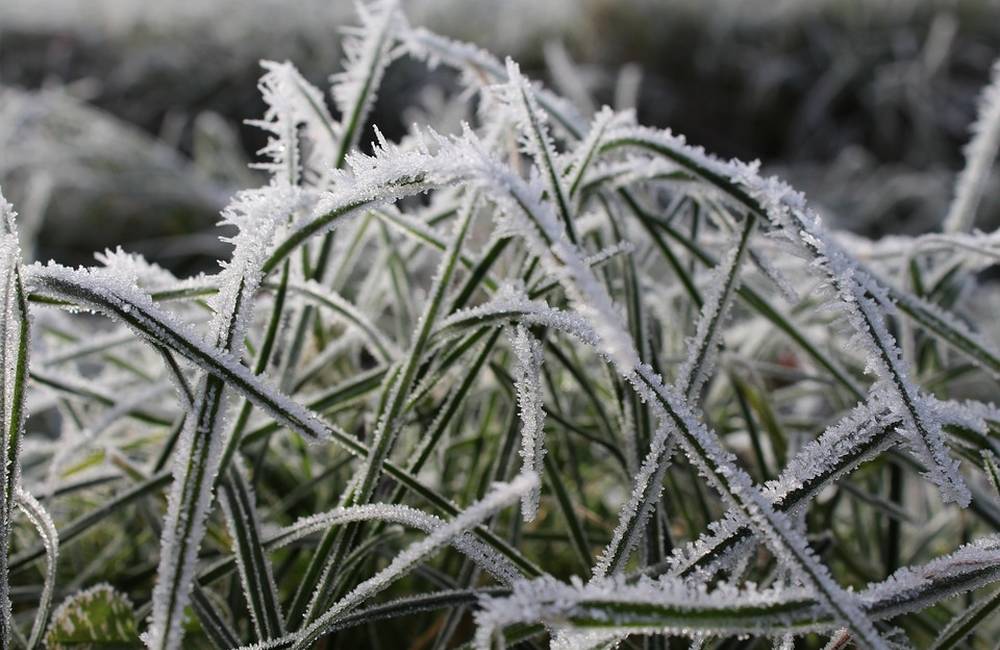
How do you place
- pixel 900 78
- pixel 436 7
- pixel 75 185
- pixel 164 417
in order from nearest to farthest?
pixel 164 417 < pixel 75 185 < pixel 900 78 < pixel 436 7

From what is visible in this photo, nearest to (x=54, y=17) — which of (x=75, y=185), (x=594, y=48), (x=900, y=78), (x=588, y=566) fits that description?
(x=75, y=185)

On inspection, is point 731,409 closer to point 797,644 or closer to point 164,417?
point 797,644

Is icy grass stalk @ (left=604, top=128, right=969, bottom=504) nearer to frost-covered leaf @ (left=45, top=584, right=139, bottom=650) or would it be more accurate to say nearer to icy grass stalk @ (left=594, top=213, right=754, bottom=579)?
icy grass stalk @ (left=594, top=213, right=754, bottom=579)

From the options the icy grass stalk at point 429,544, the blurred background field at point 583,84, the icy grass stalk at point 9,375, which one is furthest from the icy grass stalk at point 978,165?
the blurred background field at point 583,84

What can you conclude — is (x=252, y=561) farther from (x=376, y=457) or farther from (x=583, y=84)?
(x=583, y=84)

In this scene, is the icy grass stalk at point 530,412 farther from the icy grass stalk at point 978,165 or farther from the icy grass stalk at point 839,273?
the icy grass stalk at point 978,165

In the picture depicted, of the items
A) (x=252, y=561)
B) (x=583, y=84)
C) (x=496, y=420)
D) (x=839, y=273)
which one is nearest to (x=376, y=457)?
(x=252, y=561)
